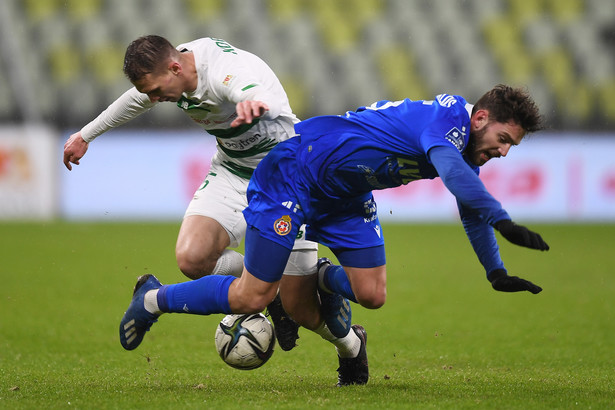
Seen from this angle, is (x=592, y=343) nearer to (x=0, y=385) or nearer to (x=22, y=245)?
(x=0, y=385)

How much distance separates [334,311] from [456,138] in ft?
4.43

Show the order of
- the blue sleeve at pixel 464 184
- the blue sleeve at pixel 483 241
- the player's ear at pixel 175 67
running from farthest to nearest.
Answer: the player's ear at pixel 175 67
the blue sleeve at pixel 483 241
the blue sleeve at pixel 464 184

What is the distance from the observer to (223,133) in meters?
4.85

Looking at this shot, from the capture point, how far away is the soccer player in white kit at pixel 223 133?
14.2 feet

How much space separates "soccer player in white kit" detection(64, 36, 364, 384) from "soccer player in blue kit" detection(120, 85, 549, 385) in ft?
0.63

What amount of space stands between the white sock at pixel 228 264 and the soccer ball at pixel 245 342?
0.38 meters

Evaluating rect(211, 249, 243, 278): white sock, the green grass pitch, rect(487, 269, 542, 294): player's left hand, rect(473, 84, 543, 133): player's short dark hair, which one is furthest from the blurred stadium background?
rect(473, 84, 543, 133): player's short dark hair

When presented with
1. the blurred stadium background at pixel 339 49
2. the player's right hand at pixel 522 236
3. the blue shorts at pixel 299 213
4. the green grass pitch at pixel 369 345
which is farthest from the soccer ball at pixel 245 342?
the blurred stadium background at pixel 339 49

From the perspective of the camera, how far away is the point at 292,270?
15.6 feet

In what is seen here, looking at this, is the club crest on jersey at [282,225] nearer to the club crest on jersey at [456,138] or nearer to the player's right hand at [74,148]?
the club crest on jersey at [456,138]

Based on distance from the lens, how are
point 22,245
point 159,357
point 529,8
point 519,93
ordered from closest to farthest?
point 519,93, point 159,357, point 22,245, point 529,8

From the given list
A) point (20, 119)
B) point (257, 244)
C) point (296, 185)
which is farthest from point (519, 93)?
point (20, 119)

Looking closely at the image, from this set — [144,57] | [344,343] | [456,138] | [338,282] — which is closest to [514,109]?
[456,138]

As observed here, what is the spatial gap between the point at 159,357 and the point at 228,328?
936 mm
